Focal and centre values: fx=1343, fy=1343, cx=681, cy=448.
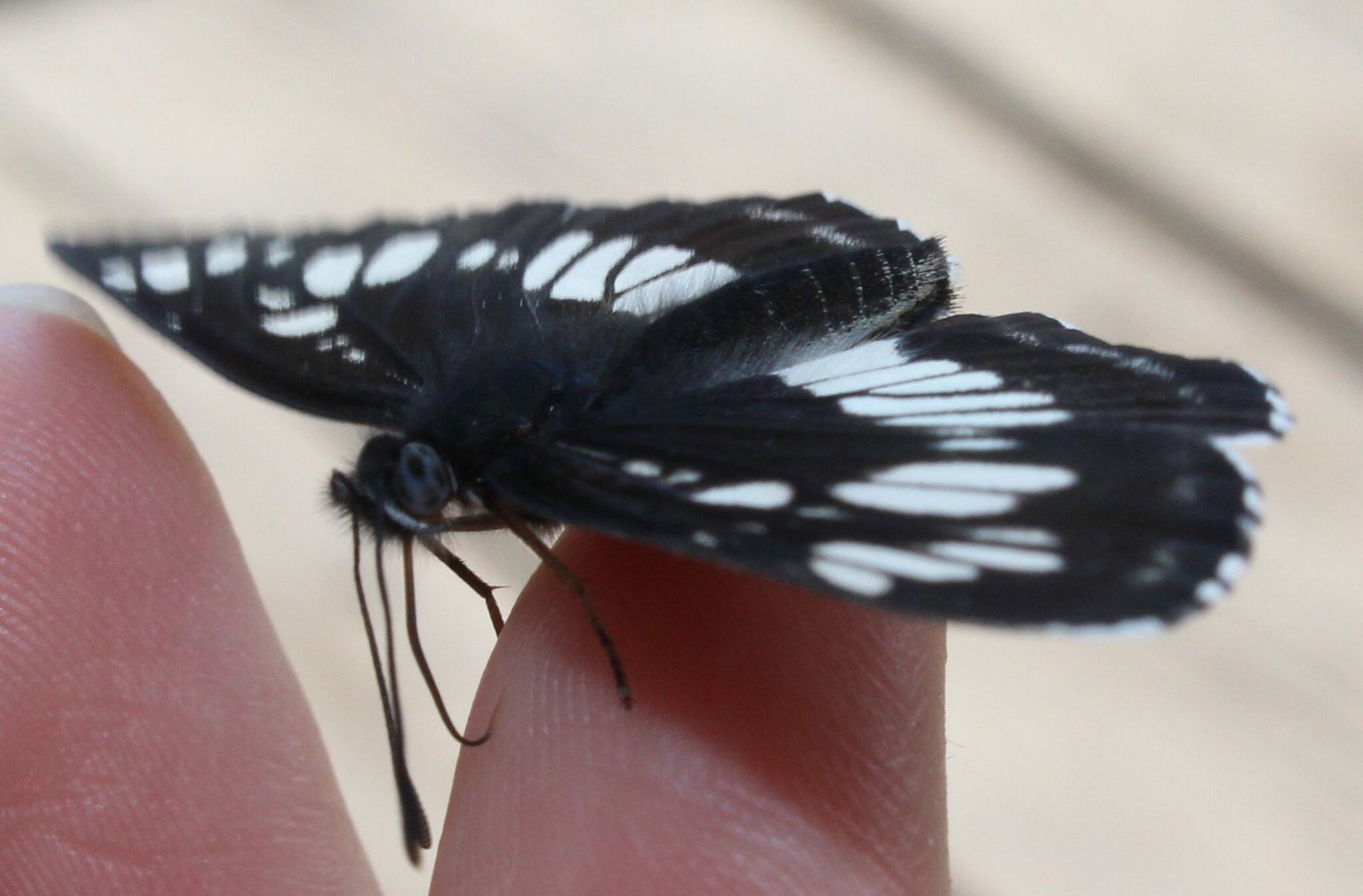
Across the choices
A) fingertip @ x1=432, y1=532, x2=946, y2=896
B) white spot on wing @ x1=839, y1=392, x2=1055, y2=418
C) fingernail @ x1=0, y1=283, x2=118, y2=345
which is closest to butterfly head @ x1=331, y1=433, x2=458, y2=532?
fingertip @ x1=432, y1=532, x2=946, y2=896

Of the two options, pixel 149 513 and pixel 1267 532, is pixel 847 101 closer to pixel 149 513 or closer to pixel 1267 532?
pixel 1267 532

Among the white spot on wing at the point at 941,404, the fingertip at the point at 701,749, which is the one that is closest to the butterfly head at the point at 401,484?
the fingertip at the point at 701,749

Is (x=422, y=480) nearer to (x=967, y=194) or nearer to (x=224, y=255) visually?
(x=224, y=255)

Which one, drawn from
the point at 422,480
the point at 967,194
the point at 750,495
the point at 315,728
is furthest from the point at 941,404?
the point at 967,194

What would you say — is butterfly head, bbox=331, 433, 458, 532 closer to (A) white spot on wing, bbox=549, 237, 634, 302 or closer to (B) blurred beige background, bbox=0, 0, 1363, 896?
(A) white spot on wing, bbox=549, 237, 634, 302

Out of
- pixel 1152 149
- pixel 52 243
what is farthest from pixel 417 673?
pixel 1152 149
